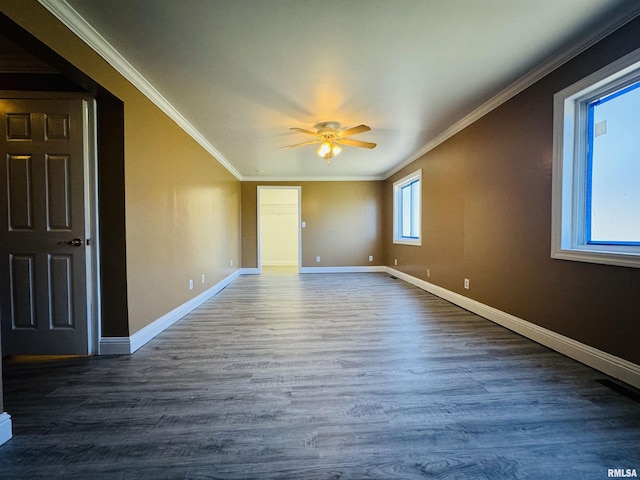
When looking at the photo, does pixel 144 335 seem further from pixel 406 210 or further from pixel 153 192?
pixel 406 210

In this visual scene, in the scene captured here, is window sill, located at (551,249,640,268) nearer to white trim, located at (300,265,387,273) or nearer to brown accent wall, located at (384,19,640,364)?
brown accent wall, located at (384,19,640,364)

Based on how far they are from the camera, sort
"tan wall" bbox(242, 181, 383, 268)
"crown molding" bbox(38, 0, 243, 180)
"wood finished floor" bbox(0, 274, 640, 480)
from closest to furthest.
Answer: "wood finished floor" bbox(0, 274, 640, 480) → "crown molding" bbox(38, 0, 243, 180) → "tan wall" bbox(242, 181, 383, 268)

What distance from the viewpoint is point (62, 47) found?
1.67 metres

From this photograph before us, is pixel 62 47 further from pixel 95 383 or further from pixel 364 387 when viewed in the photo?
pixel 364 387

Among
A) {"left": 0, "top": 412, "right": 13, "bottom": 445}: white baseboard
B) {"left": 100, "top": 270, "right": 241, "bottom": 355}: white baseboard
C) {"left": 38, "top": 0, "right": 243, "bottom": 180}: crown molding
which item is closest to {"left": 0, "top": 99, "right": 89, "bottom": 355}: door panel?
{"left": 100, "top": 270, "right": 241, "bottom": 355}: white baseboard

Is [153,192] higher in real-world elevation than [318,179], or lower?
lower

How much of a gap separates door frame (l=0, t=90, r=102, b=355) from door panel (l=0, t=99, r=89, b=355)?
3 cm

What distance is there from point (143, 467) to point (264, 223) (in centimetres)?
810

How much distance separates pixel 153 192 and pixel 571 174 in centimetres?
368

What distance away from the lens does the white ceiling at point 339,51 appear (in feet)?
5.55

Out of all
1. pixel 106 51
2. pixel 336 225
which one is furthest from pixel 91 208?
pixel 336 225

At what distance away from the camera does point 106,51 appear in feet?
6.55

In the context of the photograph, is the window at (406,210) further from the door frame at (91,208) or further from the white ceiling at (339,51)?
the door frame at (91,208)

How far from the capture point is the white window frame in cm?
208
